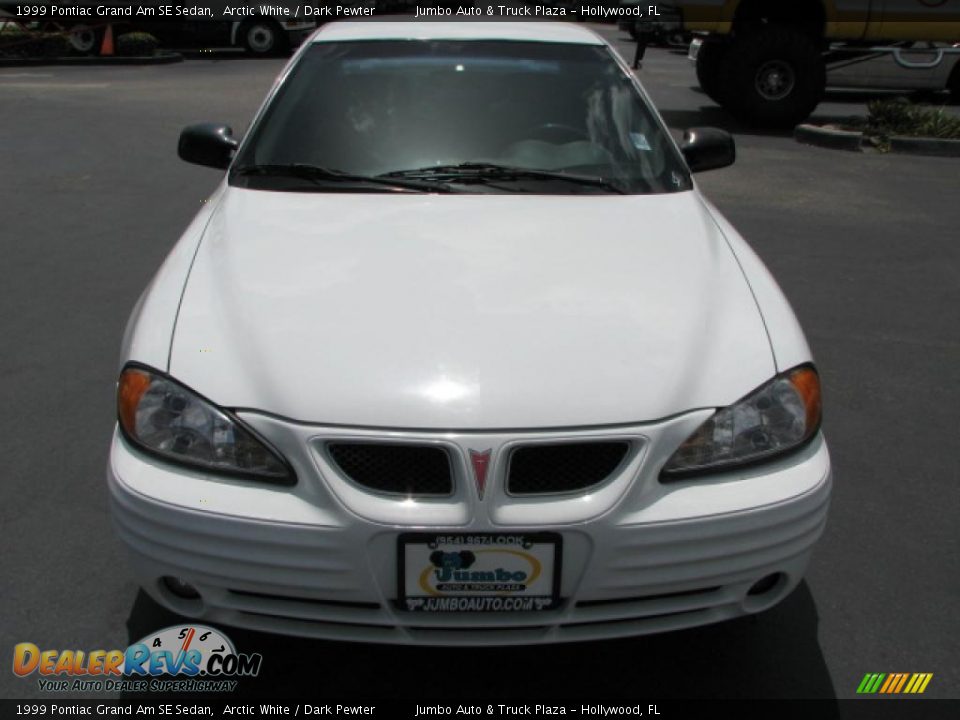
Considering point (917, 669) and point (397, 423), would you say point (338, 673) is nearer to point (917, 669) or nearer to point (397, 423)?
point (397, 423)

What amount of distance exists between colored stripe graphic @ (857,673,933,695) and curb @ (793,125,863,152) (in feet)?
29.0

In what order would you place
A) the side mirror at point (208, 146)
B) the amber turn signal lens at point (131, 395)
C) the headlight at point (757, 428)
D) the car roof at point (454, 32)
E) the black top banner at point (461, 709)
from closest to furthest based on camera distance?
1. the headlight at point (757, 428)
2. the amber turn signal lens at point (131, 395)
3. the black top banner at point (461, 709)
4. the side mirror at point (208, 146)
5. the car roof at point (454, 32)

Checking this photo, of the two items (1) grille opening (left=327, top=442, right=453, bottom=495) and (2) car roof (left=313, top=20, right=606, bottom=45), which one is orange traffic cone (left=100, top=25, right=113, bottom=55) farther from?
(1) grille opening (left=327, top=442, right=453, bottom=495)

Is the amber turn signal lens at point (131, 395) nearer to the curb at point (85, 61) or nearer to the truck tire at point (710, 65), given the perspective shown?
the truck tire at point (710, 65)

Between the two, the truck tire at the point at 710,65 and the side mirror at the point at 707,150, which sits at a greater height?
the side mirror at the point at 707,150

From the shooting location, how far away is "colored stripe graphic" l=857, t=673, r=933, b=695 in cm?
264

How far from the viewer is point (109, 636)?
109 inches

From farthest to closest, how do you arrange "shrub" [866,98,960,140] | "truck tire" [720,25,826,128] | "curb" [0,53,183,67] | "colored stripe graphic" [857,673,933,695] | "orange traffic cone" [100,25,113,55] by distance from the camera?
"orange traffic cone" [100,25,113,55]
"curb" [0,53,183,67]
"truck tire" [720,25,826,128]
"shrub" [866,98,960,140]
"colored stripe graphic" [857,673,933,695]

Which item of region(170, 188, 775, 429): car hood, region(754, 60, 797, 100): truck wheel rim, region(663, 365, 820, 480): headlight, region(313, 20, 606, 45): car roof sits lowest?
region(754, 60, 797, 100): truck wheel rim

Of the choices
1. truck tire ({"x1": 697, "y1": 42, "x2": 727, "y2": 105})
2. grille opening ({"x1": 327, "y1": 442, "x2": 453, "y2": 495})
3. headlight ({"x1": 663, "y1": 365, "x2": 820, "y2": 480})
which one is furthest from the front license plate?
→ truck tire ({"x1": 697, "y1": 42, "x2": 727, "y2": 105})

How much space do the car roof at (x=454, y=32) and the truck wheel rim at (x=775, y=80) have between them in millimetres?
7820

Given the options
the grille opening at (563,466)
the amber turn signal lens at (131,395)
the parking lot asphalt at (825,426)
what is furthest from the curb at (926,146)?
the amber turn signal lens at (131,395)

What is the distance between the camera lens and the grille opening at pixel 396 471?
2186 mm

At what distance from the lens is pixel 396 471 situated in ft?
7.18
